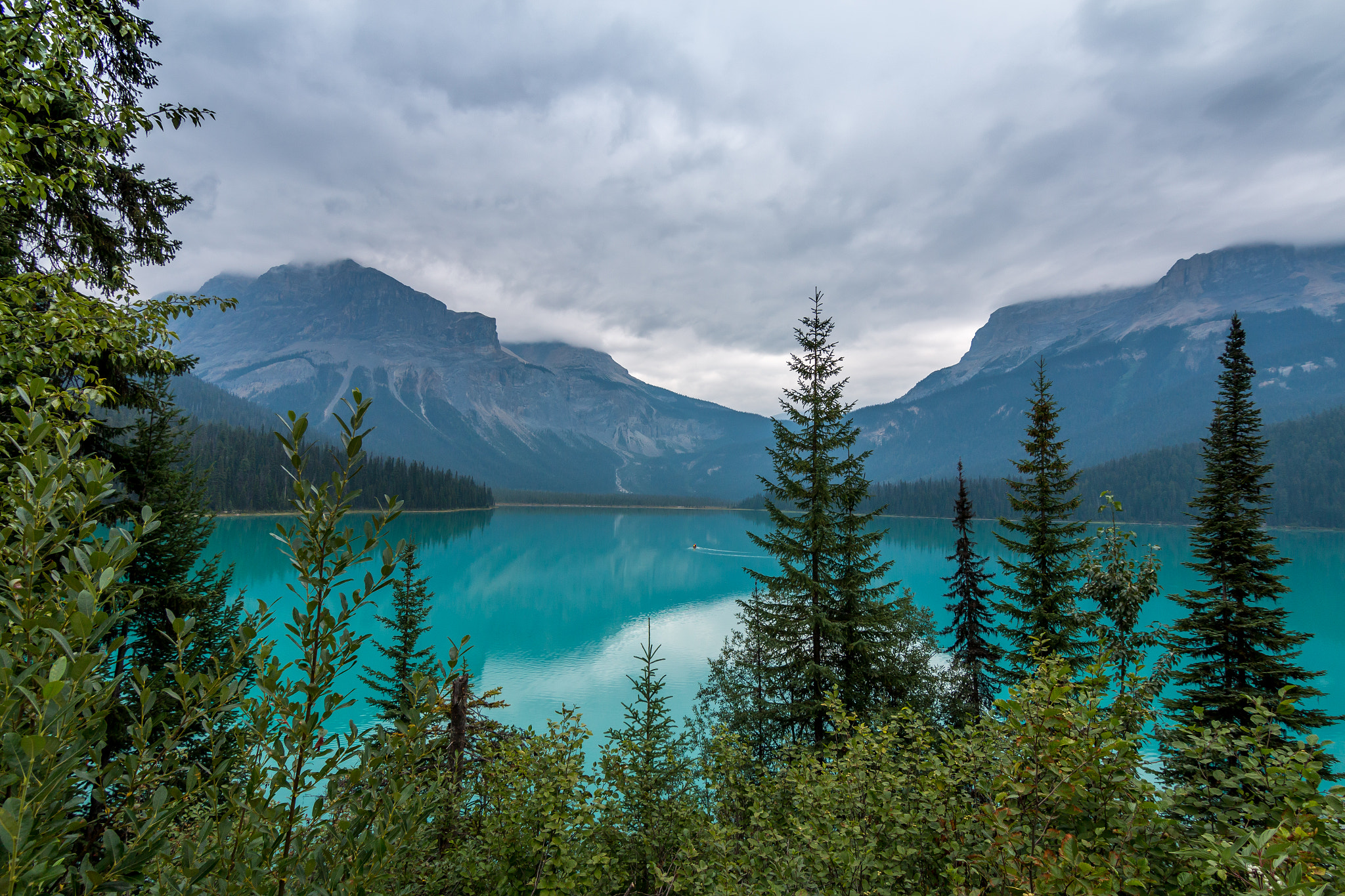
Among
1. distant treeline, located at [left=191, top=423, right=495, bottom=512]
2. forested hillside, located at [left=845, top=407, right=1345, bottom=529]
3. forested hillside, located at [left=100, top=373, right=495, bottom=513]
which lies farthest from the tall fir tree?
forested hillside, located at [left=845, top=407, right=1345, bottom=529]

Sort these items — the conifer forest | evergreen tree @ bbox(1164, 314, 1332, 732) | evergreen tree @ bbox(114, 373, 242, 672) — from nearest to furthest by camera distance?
the conifer forest, evergreen tree @ bbox(114, 373, 242, 672), evergreen tree @ bbox(1164, 314, 1332, 732)

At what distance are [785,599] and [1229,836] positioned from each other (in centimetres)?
1184

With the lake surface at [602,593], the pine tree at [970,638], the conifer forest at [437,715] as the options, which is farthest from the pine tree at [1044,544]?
the lake surface at [602,593]

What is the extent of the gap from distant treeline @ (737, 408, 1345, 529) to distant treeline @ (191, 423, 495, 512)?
3751 inches

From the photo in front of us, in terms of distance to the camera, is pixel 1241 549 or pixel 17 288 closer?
pixel 17 288

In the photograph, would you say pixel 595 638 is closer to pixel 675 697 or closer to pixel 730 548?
pixel 675 697

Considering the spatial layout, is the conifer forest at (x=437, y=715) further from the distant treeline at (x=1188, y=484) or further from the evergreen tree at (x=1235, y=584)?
the distant treeline at (x=1188, y=484)

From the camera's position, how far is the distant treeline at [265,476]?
92750 millimetres

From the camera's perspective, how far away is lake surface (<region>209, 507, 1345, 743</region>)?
30641 millimetres

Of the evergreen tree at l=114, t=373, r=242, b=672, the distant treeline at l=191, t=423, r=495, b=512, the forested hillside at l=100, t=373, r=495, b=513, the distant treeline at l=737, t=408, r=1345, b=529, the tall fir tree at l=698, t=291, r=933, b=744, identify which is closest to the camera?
the evergreen tree at l=114, t=373, r=242, b=672

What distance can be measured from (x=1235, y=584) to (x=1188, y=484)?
15351 cm

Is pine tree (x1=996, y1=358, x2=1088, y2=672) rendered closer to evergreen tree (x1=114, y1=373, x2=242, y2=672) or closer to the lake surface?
the lake surface

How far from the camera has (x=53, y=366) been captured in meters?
5.07

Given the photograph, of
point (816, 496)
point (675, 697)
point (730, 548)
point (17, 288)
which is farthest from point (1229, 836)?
point (730, 548)
